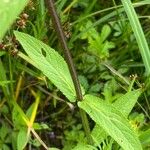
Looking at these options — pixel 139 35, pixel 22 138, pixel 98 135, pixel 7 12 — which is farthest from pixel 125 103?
pixel 7 12

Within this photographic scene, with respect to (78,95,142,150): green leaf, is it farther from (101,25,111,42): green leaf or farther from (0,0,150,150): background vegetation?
(101,25,111,42): green leaf

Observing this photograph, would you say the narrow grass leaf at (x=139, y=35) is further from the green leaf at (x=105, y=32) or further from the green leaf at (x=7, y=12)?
the green leaf at (x=7, y=12)

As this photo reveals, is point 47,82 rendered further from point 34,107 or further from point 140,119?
point 140,119

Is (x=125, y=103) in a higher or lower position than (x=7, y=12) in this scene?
lower

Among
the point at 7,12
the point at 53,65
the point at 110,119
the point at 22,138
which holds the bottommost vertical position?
the point at 22,138

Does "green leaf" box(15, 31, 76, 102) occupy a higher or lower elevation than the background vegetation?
higher

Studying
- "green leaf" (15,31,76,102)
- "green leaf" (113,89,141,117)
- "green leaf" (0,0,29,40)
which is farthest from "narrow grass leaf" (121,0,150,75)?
"green leaf" (0,0,29,40)

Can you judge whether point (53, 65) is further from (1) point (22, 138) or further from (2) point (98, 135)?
(1) point (22, 138)
